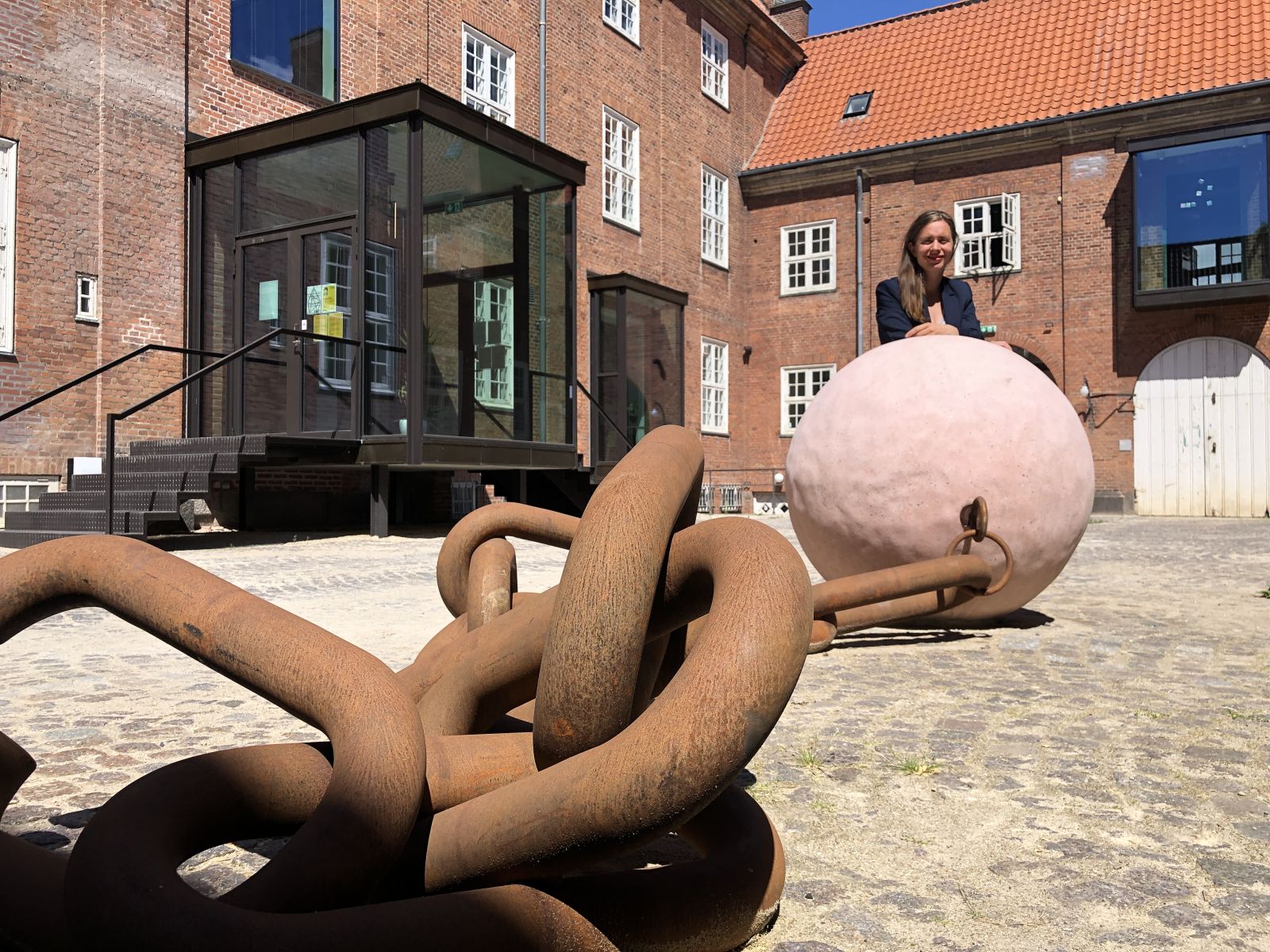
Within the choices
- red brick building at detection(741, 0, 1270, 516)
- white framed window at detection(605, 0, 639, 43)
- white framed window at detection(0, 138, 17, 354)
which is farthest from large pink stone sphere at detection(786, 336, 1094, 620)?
red brick building at detection(741, 0, 1270, 516)

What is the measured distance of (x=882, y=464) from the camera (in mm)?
5090

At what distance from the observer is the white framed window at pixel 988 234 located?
24.7m

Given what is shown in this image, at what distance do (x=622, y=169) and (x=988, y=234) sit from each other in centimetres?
874

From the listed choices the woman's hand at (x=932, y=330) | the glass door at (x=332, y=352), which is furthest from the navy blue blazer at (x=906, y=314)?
the glass door at (x=332, y=352)

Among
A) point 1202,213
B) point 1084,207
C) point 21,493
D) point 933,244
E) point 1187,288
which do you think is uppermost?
point 1084,207

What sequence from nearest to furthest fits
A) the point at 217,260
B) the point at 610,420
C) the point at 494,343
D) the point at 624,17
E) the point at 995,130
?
the point at 217,260 → the point at 494,343 → the point at 610,420 → the point at 624,17 → the point at 995,130

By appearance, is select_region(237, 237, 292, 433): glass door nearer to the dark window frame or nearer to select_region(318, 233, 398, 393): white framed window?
select_region(318, 233, 398, 393): white framed window

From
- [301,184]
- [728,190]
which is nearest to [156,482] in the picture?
[301,184]

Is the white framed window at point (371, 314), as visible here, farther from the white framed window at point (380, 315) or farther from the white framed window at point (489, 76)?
the white framed window at point (489, 76)

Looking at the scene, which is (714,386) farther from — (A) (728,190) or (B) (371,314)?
(B) (371,314)

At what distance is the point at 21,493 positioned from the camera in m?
12.0

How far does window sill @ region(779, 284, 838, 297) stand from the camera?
26.8 m

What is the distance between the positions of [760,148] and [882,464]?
81.1 feet

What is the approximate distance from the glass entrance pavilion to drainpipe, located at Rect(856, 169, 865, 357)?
13.5 metres
